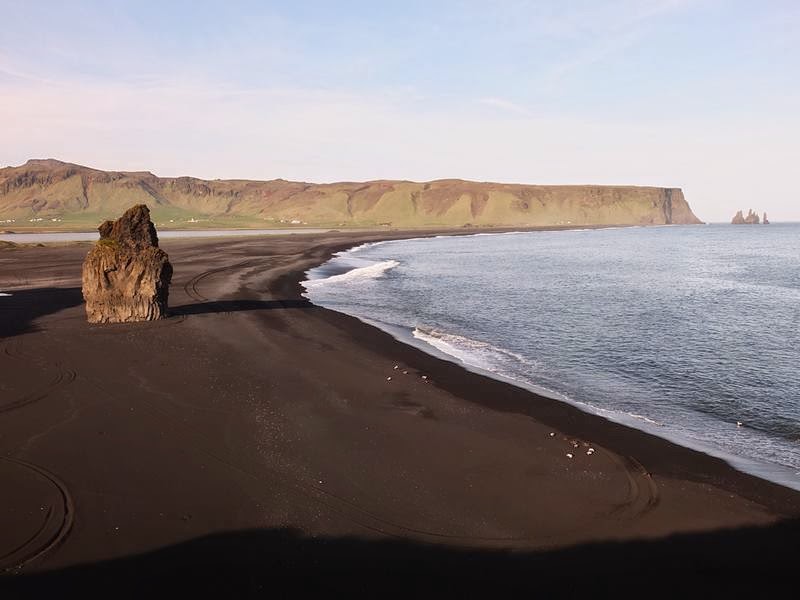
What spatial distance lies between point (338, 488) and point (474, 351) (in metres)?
13.1

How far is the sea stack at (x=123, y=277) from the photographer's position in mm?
24188

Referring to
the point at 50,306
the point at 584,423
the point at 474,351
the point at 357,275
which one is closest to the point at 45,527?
the point at 584,423

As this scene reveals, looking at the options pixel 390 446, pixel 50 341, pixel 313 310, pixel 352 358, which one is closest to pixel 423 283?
pixel 313 310

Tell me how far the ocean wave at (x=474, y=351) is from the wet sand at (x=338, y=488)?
1789 mm

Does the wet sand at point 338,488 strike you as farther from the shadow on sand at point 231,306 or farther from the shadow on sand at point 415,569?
the shadow on sand at point 231,306

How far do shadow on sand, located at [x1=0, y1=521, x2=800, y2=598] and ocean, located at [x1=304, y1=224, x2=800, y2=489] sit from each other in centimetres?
421

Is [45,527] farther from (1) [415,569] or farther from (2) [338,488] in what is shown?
(1) [415,569]

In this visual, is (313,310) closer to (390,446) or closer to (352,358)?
(352,358)

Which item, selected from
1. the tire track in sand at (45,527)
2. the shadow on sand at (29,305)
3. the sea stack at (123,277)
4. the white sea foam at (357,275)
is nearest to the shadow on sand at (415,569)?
the tire track in sand at (45,527)

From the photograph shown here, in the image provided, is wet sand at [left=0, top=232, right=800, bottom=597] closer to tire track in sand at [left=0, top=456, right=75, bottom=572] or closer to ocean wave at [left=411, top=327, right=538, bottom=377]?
tire track in sand at [left=0, top=456, right=75, bottom=572]

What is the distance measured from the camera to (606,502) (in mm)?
9797

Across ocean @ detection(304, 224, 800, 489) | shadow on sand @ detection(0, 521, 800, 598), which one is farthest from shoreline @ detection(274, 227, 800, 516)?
shadow on sand @ detection(0, 521, 800, 598)

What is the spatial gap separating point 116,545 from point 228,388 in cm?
784

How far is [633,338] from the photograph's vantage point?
25328mm
